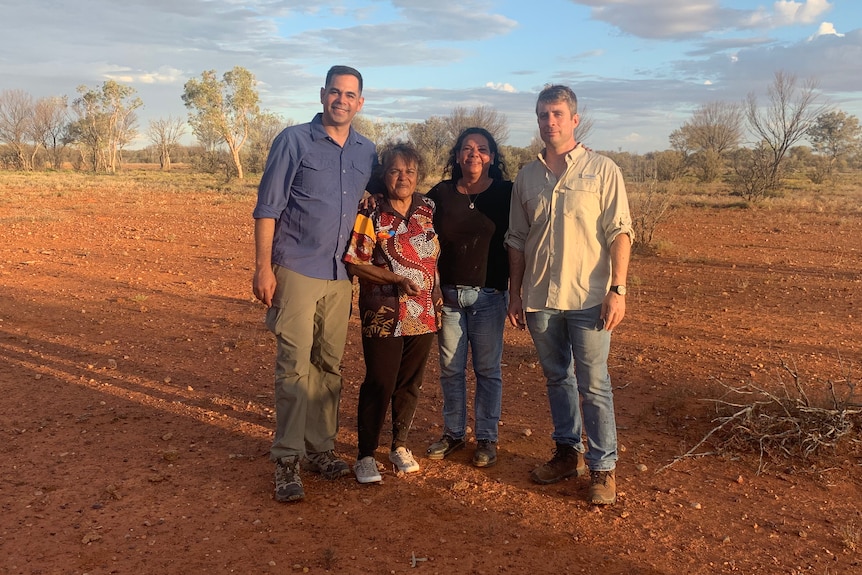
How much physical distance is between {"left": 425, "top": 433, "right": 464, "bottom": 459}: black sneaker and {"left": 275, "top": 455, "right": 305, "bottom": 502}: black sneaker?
2.40 feet

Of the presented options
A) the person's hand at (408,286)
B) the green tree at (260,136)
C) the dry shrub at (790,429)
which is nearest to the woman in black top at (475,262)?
the person's hand at (408,286)

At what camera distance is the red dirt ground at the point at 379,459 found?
266 cm

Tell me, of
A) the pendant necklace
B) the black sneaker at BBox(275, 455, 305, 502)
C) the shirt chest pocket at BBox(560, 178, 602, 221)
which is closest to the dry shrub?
the shirt chest pocket at BBox(560, 178, 602, 221)

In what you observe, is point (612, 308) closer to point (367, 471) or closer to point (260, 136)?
point (367, 471)

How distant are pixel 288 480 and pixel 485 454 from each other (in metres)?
Answer: 1.01

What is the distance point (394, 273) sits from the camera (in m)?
3.09

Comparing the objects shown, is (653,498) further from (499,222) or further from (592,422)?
(499,222)

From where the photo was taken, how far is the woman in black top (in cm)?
319

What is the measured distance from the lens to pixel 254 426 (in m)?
4.09

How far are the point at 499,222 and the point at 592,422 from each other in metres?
1.04

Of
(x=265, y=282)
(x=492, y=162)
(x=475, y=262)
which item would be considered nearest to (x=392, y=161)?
(x=492, y=162)

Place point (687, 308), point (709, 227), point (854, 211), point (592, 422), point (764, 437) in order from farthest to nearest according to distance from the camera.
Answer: point (854, 211), point (709, 227), point (687, 308), point (764, 437), point (592, 422)

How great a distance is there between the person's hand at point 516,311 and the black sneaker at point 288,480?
1.25m

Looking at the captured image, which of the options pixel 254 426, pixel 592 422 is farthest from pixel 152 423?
pixel 592 422
